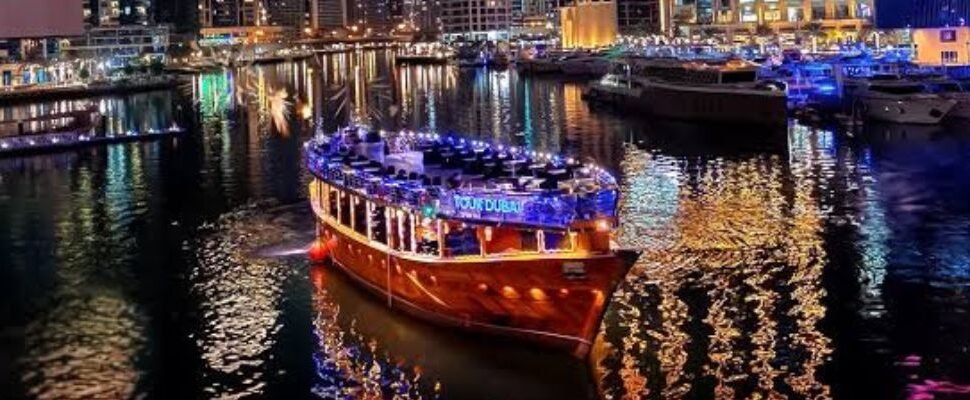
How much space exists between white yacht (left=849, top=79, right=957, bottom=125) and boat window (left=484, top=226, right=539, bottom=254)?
23714 millimetres

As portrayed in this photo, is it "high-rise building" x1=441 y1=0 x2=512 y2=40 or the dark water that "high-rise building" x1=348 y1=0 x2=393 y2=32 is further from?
the dark water

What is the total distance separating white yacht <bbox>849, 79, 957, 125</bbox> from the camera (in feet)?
107

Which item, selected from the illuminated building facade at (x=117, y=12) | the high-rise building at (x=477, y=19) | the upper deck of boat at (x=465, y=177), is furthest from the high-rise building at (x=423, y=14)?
the upper deck of boat at (x=465, y=177)

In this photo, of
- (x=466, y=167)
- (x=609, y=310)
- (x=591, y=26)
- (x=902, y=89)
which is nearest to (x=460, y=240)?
(x=609, y=310)

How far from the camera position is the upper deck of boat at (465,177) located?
477 inches

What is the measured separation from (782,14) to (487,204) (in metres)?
67.3

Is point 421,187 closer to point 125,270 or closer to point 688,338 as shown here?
point 688,338

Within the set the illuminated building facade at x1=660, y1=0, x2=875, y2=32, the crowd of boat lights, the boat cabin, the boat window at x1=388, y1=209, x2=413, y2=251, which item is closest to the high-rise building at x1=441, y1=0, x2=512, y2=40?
the illuminated building facade at x1=660, y1=0, x2=875, y2=32

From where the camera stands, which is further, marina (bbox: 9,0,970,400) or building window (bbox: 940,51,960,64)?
Result: building window (bbox: 940,51,960,64)

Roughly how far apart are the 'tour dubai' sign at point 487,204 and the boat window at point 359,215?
2.52 metres

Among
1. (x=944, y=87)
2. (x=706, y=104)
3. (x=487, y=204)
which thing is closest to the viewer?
(x=487, y=204)

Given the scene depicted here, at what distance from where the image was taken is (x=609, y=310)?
13672 mm

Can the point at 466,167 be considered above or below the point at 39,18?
below

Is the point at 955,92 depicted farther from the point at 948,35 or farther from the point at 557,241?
the point at 557,241
